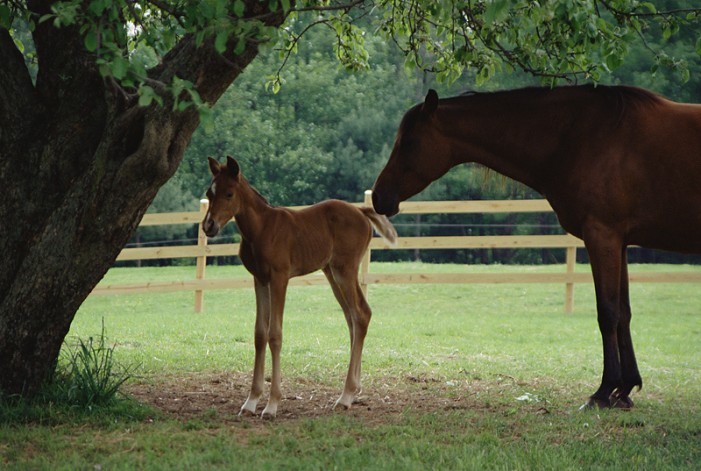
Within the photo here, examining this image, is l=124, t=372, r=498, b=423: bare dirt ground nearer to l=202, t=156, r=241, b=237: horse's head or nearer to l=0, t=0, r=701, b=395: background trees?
l=0, t=0, r=701, b=395: background trees

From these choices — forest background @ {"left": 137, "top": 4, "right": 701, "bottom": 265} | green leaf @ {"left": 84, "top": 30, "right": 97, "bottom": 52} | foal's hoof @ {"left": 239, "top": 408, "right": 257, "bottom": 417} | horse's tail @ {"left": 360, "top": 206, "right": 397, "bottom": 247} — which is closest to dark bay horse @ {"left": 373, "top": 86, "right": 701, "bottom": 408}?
horse's tail @ {"left": 360, "top": 206, "right": 397, "bottom": 247}


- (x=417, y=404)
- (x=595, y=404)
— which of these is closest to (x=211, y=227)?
(x=417, y=404)

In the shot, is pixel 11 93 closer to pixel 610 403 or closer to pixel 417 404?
pixel 417 404

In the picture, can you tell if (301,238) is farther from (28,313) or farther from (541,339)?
(541,339)

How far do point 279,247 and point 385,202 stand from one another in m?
0.86

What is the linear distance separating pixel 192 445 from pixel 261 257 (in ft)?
4.70

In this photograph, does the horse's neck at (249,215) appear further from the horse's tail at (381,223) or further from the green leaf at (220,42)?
the green leaf at (220,42)

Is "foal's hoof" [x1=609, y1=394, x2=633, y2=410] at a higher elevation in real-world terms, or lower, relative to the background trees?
lower

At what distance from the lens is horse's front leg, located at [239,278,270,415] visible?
5.71 m

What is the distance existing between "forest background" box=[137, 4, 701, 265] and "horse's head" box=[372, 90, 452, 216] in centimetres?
2298

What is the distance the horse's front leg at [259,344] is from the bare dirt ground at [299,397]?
0.12m

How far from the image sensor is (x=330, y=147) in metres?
34.8

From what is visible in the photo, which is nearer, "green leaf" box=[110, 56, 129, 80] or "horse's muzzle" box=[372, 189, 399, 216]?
"green leaf" box=[110, 56, 129, 80]

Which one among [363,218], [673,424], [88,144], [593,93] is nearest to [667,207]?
[593,93]
